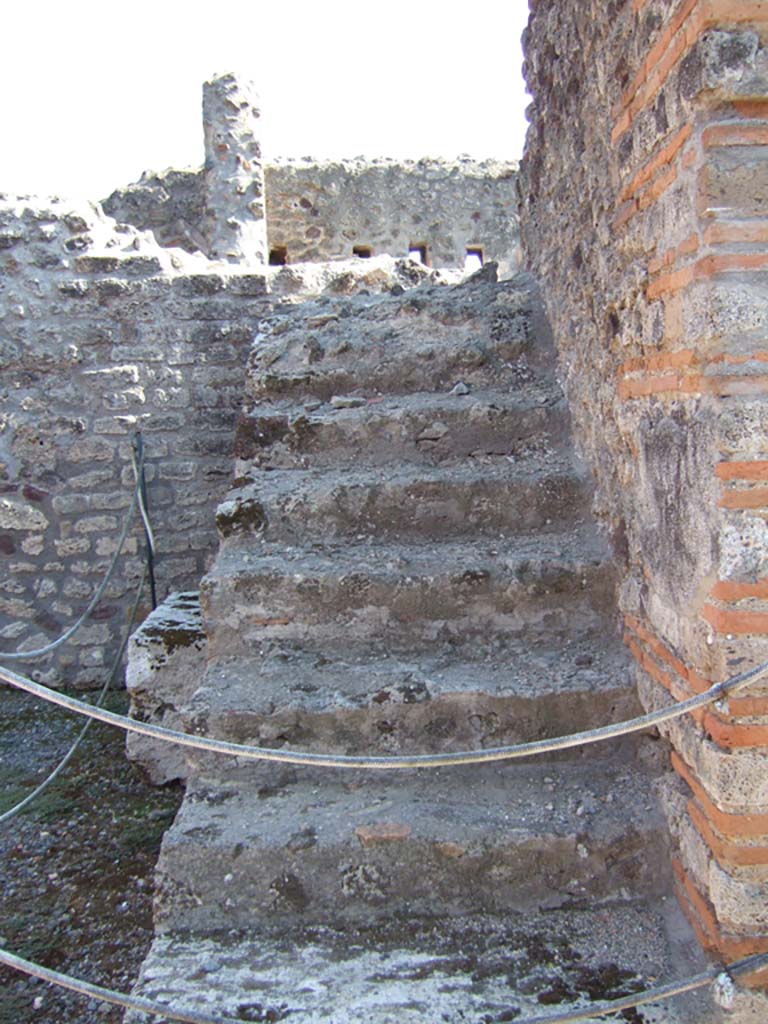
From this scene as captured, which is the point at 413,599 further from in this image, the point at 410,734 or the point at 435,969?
the point at 435,969

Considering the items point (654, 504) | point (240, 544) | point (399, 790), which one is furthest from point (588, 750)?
point (240, 544)

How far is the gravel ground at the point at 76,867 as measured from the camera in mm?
2320

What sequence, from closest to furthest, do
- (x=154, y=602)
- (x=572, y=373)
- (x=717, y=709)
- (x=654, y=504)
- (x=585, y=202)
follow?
(x=717, y=709) → (x=654, y=504) → (x=585, y=202) → (x=572, y=373) → (x=154, y=602)

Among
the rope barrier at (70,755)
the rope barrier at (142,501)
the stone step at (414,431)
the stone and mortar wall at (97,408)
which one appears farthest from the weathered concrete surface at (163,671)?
the stone and mortar wall at (97,408)

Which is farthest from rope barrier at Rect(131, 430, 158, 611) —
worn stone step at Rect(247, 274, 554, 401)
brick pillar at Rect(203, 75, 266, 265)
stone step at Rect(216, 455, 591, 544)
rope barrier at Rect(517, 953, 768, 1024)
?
brick pillar at Rect(203, 75, 266, 265)

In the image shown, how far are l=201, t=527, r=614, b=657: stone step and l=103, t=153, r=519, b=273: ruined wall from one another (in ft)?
24.9

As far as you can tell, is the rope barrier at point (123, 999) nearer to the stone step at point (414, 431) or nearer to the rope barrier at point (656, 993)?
the rope barrier at point (656, 993)

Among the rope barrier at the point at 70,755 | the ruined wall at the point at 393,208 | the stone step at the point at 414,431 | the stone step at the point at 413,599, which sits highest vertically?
the ruined wall at the point at 393,208

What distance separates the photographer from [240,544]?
307cm

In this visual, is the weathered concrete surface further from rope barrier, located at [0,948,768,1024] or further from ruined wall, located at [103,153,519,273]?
ruined wall, located at [103,153,519,273]

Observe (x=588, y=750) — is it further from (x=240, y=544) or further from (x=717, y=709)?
(x=240, y=544)

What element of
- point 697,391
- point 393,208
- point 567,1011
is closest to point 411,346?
point 697,391

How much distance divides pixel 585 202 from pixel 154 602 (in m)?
2.95

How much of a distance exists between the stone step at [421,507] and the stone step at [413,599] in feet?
0.77
